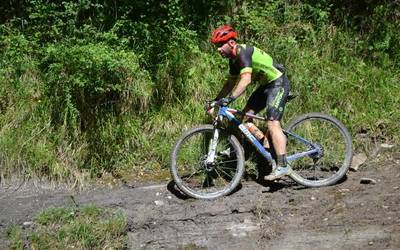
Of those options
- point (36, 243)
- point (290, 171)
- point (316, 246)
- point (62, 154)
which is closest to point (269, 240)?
point (316, 246)

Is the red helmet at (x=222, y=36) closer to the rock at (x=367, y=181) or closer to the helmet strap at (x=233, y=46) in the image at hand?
the helmet strap at (x=233, y=46)

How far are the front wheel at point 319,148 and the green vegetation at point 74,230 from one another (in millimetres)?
2278

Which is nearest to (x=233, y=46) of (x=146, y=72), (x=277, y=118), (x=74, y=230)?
(x=277, y=118)

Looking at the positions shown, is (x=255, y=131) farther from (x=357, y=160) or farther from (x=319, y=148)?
(x=357, y=160)

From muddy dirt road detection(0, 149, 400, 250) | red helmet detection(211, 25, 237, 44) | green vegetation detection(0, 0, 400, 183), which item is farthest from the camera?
green vegetation detection(0, 0, 400, 183)

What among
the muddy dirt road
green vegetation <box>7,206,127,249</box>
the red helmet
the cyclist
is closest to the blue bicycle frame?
the cyclist

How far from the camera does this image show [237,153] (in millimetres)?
7184

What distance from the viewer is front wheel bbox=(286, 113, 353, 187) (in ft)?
23.8

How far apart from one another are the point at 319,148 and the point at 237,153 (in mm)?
1037

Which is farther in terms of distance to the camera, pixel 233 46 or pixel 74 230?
pixel 233 46

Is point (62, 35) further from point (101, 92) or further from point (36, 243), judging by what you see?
point (36, 243)

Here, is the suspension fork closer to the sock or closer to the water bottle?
the water bottle

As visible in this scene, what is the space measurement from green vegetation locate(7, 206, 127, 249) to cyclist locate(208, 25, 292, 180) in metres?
1.79

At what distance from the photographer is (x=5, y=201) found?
7301mm
